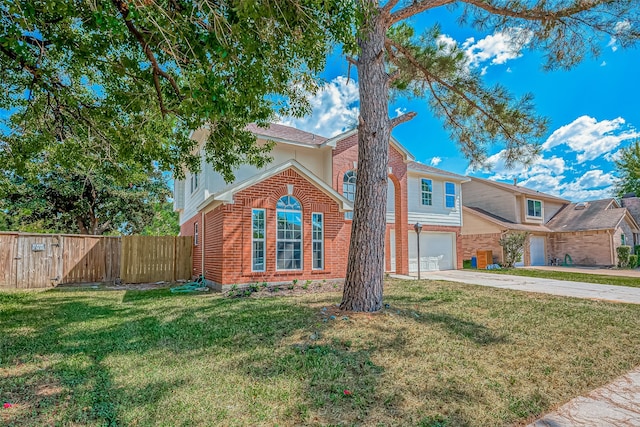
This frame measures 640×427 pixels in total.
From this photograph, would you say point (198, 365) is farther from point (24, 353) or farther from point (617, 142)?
point (617, 142)

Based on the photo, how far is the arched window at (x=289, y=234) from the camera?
1055cm

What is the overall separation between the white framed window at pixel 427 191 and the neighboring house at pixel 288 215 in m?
1.20

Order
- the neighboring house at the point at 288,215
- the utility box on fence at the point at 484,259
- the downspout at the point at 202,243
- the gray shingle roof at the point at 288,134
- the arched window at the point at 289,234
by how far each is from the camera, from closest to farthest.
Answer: the neighboring house at the point at 288,215
the arched window at the point at 289,234
the downspout at the point at 202,243
the gray shingle roof at the point at 288,134
the utility box on fence at the point at 484,259

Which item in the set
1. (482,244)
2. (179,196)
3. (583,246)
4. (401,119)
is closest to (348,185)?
(401,119)

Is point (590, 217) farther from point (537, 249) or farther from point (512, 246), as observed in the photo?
point (512, 246)

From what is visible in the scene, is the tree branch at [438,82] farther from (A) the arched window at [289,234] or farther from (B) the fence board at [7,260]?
(B) the fence board at [7,260]

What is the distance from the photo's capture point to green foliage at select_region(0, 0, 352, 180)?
415cm

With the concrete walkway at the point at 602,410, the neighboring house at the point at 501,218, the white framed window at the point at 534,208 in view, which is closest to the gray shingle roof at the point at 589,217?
the neighboring house at the point at 501,218

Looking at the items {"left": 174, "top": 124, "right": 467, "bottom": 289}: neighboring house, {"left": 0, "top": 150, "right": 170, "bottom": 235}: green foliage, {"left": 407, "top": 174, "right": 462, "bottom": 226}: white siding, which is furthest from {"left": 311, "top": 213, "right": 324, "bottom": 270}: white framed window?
{"left": 0, "top": 150, "right": 170, "bottom": 235}: green foliage

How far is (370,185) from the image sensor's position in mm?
6211

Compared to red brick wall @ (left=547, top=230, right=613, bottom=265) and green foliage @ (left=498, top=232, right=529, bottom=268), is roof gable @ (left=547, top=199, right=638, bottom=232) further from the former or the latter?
green foliage @ (left=498, top=232, right=529, bottom=268)

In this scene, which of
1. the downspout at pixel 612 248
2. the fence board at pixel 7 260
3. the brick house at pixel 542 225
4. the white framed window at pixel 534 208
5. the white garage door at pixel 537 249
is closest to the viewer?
the fence board at pixel 7 260

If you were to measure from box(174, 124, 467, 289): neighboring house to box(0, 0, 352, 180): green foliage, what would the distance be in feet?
7.18

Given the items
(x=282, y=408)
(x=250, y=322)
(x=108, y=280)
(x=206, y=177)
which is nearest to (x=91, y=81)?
(x=206, y=177)
